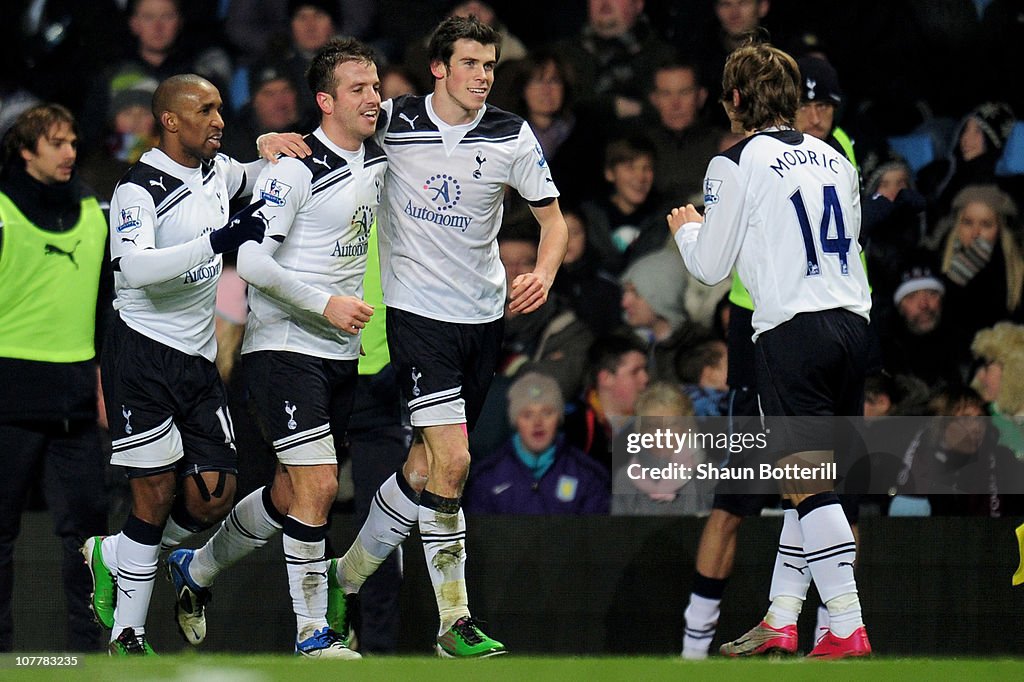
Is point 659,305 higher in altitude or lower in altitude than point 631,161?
lower

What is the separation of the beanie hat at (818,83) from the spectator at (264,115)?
2.55 m

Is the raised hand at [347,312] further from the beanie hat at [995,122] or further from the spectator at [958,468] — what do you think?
the beanie hat at [995,122]

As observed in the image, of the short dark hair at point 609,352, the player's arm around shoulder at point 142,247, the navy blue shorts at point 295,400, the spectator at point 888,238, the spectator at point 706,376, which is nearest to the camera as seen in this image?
the player's arm around shoulder at point 142,247

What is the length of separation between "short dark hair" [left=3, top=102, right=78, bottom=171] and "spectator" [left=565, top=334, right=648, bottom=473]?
8.38 ft

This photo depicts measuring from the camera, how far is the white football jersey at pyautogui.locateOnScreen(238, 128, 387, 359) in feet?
17.7

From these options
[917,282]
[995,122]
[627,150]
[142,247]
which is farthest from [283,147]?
[995,122]

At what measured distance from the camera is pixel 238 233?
5.26 meters

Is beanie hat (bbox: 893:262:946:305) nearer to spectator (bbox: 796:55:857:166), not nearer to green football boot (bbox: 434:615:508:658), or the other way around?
spectator (bbox: 796:55:857:166)

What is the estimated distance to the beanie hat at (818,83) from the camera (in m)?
6.24

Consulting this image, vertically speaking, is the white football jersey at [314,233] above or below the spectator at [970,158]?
below

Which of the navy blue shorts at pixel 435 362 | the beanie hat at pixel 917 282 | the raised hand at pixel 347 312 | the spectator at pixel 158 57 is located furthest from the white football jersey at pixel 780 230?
the spectator at pixel 158 57

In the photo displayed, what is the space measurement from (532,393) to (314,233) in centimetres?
189

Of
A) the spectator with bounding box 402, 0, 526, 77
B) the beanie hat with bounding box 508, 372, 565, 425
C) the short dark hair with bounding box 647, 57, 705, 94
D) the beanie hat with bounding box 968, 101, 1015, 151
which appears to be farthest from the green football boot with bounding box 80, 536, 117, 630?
the beanie hat with bounding box 968, 101, 1015, 151

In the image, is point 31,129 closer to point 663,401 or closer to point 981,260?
point 663,401
